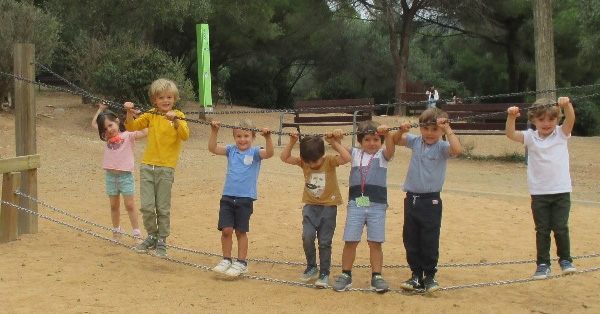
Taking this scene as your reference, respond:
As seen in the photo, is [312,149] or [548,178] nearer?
[548,178]

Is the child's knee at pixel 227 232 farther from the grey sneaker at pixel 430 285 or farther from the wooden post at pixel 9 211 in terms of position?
the wooden post at pixel 9 211

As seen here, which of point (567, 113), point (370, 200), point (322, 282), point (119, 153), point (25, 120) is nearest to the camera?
point (567, 113)

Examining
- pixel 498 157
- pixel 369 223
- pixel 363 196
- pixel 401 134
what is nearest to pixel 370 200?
pixel 363 196

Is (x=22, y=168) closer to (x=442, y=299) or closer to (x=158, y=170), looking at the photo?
(x=158, y=170)

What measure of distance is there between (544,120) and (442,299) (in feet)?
4.52

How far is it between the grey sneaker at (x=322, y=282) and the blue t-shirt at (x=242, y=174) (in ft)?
2.66

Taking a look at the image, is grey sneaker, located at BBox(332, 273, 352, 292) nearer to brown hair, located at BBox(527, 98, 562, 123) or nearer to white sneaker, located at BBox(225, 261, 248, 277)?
white sneaker, located at BBox(225, 261, 248, 277)

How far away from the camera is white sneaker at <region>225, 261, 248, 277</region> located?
5734 mm

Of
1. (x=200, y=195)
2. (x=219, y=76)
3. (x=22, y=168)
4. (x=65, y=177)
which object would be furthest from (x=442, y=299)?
(x=219, y=76)

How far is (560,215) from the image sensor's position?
5086 mm

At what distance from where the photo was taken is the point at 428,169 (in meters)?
5.27

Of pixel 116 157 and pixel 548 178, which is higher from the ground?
pixel 116 157

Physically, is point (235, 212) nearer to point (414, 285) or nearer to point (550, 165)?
point (414, 285)

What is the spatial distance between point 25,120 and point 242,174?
2.72 m
